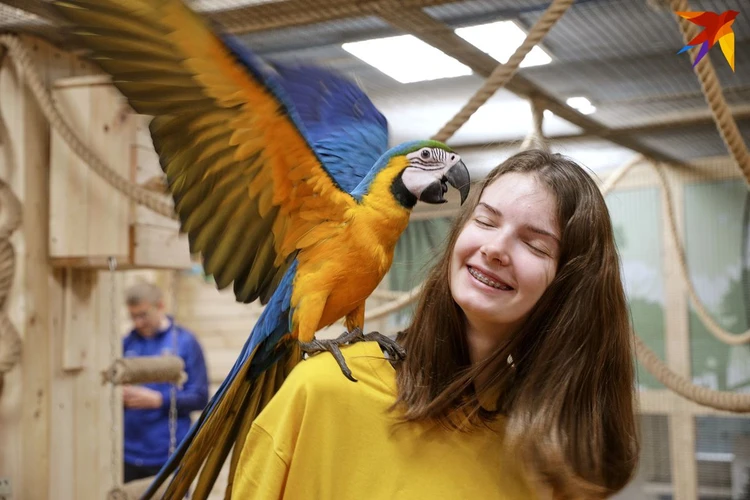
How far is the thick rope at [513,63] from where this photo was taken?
1124 mm

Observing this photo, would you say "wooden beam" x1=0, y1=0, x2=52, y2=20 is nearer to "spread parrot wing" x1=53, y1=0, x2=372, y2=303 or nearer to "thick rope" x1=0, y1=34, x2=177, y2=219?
"thick rope" x1=0, y1=34, x2=177, y2=219

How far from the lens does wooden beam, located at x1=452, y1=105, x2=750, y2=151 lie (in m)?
2.04

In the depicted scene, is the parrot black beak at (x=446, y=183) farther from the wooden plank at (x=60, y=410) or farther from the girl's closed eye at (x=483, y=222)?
the wooden plank at (x=60, y=410)

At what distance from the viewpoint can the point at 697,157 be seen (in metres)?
2.61

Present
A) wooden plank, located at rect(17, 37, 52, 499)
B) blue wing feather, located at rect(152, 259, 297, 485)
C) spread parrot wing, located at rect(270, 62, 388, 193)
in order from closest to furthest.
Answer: blue wing feather, located at rect(152, 259, 297, 485) → spread parrot wing, located at rect(270, 62, 388, 193) → wooden plank, located at rect(17, 37, 52, 499)

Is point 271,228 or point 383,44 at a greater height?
point 383,44

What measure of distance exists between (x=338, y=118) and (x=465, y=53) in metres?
0.71

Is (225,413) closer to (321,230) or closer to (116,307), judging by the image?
(321,230)

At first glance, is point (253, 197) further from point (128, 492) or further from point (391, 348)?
point (128, 492)

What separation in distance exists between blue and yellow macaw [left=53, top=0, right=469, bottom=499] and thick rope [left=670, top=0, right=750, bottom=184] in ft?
1.67

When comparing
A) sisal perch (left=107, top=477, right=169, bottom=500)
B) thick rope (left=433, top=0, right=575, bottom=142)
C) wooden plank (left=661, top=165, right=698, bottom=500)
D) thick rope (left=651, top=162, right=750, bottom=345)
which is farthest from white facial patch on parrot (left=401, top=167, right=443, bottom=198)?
wooden plank (left=661, top=165, right=698, bottom=500)

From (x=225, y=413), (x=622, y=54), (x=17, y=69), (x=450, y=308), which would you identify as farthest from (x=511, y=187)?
(x=17, y=69)

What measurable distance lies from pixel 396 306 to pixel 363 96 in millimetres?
811

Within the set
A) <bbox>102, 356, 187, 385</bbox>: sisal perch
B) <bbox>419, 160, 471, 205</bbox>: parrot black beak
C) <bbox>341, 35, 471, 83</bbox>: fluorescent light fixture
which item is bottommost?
<bbox>102, 356, 187, 385</bbox>: sisal perch
